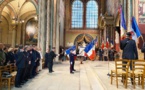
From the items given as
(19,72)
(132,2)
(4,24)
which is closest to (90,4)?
(4,24)

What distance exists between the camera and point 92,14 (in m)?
37.0

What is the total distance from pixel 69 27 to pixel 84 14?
3.56 metres

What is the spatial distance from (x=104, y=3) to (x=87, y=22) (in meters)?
4.14

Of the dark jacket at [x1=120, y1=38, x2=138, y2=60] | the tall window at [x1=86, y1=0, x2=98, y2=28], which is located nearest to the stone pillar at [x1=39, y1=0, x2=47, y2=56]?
the dark jacket at [x1=120, y1=38, x2=138, y2=60]

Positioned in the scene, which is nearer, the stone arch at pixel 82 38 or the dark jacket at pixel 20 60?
the dark jacket at pixel 20 60

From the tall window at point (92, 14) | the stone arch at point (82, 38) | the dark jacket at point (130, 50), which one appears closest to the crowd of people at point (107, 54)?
the stone arch at point (82, 38)

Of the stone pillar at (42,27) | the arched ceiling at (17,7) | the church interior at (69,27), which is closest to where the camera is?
the church interior at (69,27)

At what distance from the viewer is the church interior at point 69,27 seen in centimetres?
1270

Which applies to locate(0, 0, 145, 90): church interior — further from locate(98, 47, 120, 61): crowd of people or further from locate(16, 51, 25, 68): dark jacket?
locate(16, 51, 25, 68): dark jacket

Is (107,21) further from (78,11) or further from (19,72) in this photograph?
(19,72)

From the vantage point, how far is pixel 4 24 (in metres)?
28.9

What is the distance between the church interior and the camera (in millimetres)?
12699

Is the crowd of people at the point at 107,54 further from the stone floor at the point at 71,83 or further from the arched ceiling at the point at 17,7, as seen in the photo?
the stone floor at the point at 71,83

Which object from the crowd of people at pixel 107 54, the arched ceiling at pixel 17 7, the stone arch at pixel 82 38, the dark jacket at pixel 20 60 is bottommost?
the crowd of people at pixel 107 54
